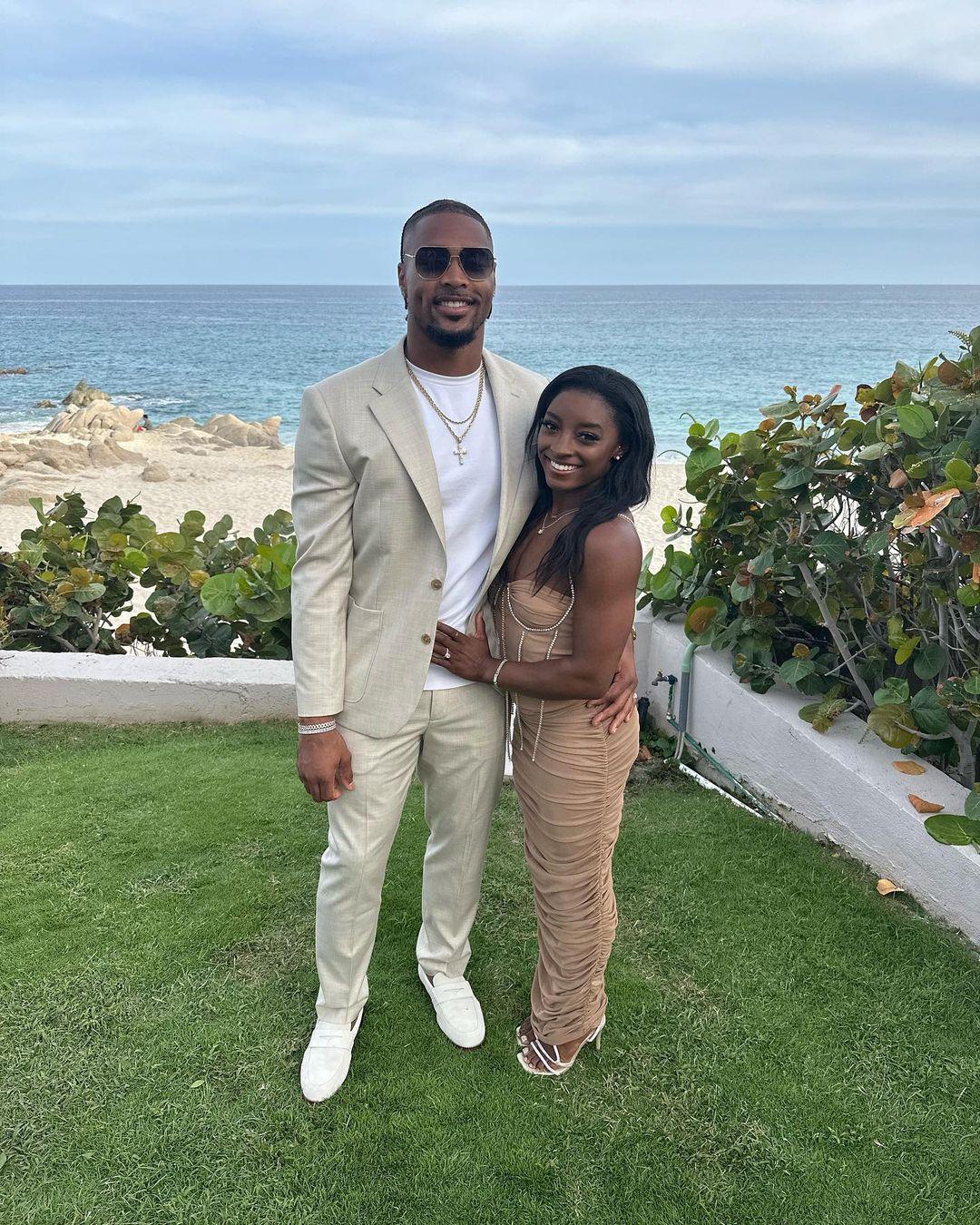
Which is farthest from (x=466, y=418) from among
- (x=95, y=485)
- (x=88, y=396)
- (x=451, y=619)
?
(x=88, y=396)

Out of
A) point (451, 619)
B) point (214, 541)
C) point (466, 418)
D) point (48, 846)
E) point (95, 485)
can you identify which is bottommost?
→ point (95, 485)

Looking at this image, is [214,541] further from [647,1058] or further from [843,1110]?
[843,1110]

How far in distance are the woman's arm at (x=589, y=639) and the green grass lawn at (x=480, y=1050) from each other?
1.08 metres

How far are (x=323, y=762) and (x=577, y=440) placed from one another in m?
1.00

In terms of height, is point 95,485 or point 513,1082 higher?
point 513,1082

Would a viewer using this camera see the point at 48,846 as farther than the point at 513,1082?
Yes

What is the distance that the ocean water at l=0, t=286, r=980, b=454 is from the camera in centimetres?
4197

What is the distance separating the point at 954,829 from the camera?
9.57 ft

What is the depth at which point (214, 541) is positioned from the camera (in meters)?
5.65

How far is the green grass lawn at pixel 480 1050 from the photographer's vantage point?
2209mm

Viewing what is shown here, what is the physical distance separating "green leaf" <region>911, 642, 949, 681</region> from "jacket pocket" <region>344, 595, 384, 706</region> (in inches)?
80.7

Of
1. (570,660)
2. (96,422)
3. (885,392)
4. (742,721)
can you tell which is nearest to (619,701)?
(570,660)

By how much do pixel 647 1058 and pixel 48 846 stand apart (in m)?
2.29

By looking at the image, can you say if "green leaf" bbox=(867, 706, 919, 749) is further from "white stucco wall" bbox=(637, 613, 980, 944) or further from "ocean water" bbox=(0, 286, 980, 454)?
"ocean water" bbox=(0, 286, 980, 454)
